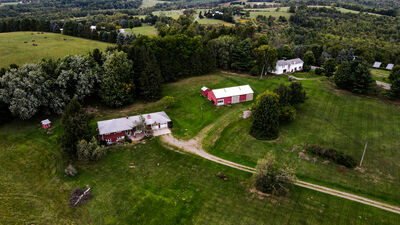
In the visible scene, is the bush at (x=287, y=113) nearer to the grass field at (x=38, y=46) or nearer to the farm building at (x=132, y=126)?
the farm building at (x=132, y=126)

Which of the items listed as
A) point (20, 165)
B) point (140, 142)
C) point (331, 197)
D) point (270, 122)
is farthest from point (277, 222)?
point (20, 165)

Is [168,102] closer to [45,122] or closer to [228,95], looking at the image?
[228,95]

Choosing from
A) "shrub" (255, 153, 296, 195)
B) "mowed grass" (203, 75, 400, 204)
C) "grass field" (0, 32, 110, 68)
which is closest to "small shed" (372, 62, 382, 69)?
"mowed grass" (203, 75, 400, 204)

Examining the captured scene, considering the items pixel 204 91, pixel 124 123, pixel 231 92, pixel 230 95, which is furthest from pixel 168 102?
pixel 231 92

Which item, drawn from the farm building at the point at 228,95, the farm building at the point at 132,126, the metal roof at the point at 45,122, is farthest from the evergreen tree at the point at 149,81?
the metal roof at the point at 45,122

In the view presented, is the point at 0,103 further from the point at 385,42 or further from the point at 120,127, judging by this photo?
the point at 385,42
